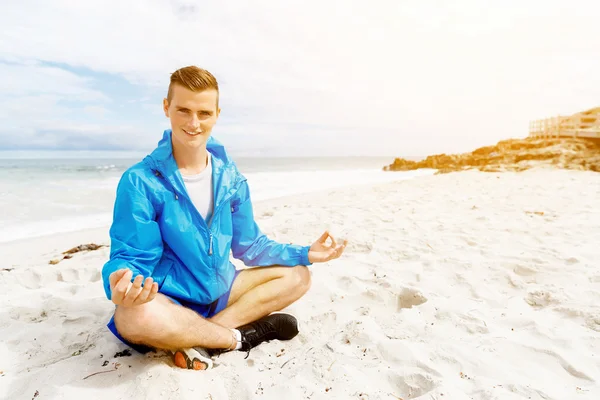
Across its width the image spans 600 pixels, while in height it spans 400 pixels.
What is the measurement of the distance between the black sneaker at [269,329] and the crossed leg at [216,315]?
0.23 feet

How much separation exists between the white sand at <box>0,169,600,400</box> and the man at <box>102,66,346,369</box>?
17 centimetres

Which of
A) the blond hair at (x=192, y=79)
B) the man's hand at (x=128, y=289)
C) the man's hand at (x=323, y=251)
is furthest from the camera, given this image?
the man's hand at (x=323, y=251)

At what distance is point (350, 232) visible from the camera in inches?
199

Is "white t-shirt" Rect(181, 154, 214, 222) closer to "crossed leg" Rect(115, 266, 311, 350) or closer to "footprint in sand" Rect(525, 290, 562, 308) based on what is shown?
"crossed leg" Rect(115, 266, 311, 350)

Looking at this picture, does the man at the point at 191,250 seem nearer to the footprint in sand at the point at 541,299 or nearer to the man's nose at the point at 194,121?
the man's nose at the point at 194,121

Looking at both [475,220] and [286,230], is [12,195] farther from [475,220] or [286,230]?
[475,220]

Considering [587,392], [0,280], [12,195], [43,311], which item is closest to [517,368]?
[587,392]

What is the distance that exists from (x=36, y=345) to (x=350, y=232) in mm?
3530

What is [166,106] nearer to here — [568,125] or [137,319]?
[137,319]

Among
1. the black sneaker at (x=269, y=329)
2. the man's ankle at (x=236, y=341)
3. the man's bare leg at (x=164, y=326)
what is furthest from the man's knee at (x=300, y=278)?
the man's bare leg at (x=164, y=326)

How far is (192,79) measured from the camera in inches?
86.9

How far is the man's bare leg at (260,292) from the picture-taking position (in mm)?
2487

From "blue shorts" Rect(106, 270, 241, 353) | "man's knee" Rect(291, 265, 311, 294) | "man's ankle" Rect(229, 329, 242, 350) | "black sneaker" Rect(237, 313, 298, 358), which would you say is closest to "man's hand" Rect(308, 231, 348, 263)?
"man's knee" Rect(291, 265, 311, 294)

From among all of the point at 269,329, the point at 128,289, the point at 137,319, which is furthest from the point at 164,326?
the point at 269,329
